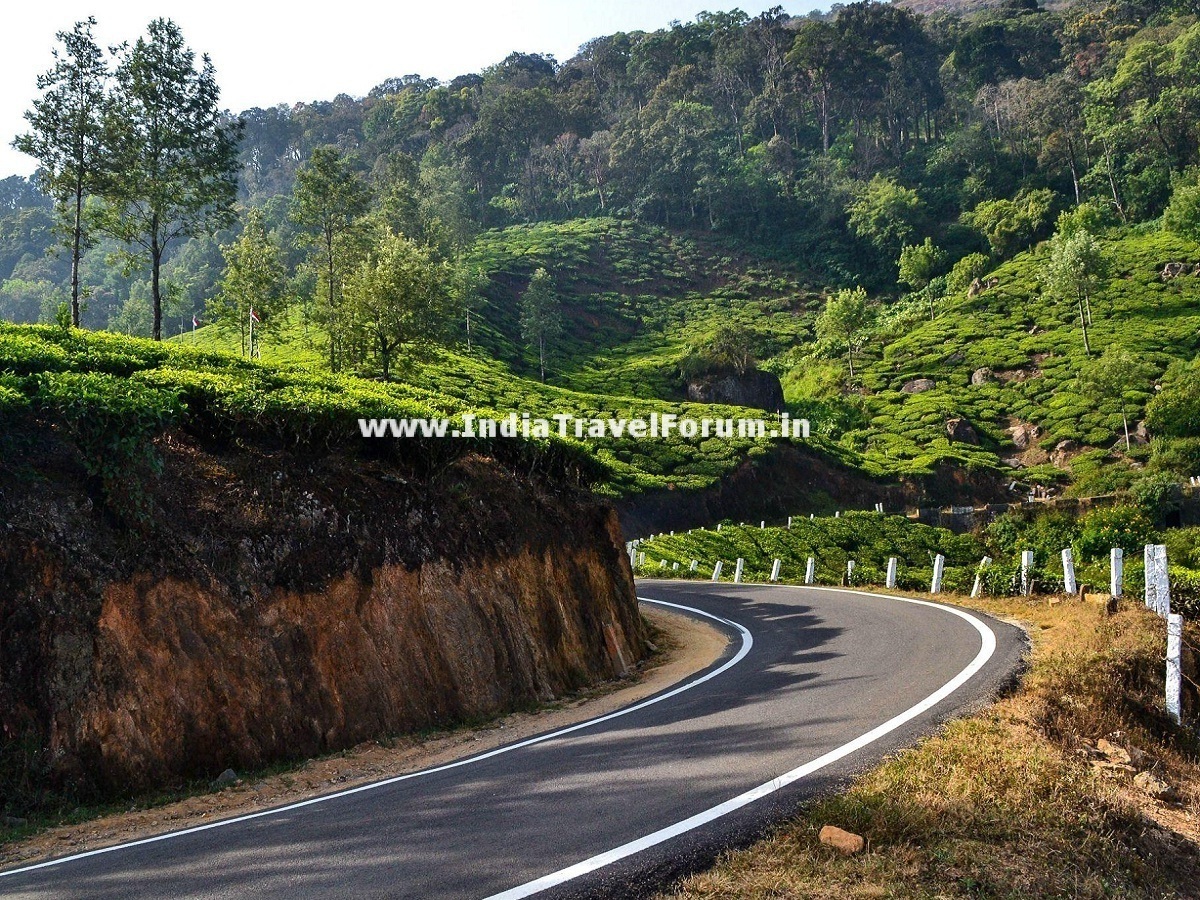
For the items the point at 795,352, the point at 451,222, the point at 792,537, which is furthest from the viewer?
the point at 451,222

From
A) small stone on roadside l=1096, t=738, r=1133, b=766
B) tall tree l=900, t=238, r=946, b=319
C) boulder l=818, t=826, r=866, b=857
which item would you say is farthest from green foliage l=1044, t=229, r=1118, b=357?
boulder l=818, t=826, r=866, b=857

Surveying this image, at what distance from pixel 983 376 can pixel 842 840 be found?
2830 inches

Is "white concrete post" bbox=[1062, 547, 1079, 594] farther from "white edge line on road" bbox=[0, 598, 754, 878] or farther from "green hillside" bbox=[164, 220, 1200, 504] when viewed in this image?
"green hillside" bbox=[164, 220, 1200, 504]

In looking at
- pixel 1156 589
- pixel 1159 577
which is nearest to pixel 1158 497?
pixel 1156 589

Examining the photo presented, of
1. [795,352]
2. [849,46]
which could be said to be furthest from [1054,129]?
[795,352]

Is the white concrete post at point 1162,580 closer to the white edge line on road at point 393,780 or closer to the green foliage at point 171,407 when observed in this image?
the white edge line on road at point 393,780

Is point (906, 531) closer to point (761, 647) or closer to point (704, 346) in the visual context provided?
point (761, 647)

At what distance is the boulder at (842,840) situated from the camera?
6.00 meters

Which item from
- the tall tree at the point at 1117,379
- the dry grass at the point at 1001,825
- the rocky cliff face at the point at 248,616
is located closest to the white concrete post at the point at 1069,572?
the dry grass at the point at 1001,825

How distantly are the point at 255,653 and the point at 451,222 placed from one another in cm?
9686

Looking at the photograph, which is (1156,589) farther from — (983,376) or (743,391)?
(983,376)

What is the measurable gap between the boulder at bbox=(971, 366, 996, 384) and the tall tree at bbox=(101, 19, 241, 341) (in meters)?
57.2

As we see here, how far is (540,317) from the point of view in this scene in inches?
3433

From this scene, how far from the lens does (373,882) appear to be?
18.9 feet
